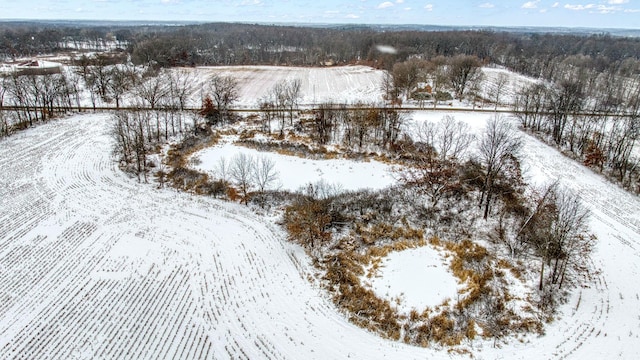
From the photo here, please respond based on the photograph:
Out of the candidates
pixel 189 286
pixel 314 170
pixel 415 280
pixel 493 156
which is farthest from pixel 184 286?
pixel 493 156

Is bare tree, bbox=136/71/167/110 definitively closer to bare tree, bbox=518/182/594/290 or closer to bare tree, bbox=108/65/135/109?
bare tree, bbox=108/65/135/109

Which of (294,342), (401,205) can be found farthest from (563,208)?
(294,342)

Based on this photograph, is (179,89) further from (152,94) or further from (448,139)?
(448,139)

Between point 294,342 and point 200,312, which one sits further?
point 200,312

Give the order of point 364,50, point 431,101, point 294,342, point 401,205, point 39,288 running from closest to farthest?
point 294,342
point 39,288
point 401,205
point 431,101
point 364,50

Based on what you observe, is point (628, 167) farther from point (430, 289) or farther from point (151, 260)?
point (151, 260)

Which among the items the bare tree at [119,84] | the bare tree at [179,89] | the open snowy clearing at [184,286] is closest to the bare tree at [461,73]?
the open snowy clearing at [184,286]

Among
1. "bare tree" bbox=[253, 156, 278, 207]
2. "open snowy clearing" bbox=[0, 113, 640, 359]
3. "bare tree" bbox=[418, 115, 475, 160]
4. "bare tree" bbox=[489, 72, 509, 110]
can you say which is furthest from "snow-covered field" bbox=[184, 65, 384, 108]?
"open snowy clearing" bbox=[0, 113, 640, 359]
